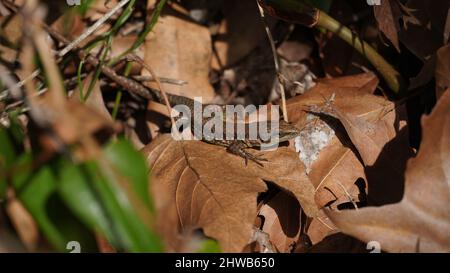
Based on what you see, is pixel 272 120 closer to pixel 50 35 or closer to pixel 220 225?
pixel 220 225

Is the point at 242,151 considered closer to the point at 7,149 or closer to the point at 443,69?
the point at 443,69

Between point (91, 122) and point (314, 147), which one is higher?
point (91, 122)

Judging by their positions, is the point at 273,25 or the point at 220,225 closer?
the point at 220,225

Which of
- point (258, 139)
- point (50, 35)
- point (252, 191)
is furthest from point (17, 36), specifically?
point (252, 191)

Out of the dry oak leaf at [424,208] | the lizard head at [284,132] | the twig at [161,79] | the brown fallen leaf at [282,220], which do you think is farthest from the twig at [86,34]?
the dry oak leaf at [424,208]

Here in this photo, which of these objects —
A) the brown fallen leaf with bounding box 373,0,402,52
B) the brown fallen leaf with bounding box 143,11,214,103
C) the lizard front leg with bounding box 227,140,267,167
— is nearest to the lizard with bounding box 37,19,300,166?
the lizard front leg with bounding box 227,140,267,167

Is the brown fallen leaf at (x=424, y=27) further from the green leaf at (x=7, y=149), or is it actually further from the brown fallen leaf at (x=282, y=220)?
the green leaf at (x=7, y=149)
